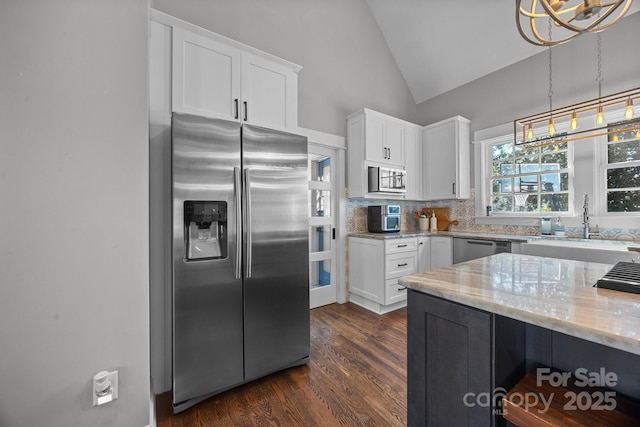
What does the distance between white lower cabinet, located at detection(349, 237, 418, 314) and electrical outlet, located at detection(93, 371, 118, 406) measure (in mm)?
2524

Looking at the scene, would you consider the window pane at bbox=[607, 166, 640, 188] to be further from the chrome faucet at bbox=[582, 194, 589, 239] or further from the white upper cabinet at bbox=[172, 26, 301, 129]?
the white upper cabinet at bbox=[172, 26, 301, 129]

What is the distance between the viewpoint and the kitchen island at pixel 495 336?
2.65ft

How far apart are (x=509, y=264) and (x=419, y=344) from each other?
73 centimetres

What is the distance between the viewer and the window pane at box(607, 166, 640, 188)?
2.73 meters

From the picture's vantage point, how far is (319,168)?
11.4ft

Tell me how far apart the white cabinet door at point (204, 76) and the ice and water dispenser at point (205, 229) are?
816 millimetres

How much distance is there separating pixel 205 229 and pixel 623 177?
162 inches

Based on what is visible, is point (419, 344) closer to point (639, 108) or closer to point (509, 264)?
point (509, 264)

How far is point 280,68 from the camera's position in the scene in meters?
2.44

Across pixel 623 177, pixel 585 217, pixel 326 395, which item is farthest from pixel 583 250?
pixel 326 395

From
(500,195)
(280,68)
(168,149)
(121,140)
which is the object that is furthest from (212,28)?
(500,195)

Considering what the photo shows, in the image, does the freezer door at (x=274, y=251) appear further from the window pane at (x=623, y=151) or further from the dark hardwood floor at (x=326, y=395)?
the window pane at (x=623, y=151)

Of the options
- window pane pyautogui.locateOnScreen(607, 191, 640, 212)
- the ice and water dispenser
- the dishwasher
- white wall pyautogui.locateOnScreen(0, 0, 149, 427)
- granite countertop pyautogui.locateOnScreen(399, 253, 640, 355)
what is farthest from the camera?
the dishwasher

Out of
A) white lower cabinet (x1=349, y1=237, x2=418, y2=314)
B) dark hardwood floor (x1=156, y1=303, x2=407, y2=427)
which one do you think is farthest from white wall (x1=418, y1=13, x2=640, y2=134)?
dark hardwood floor (x1=156, y1=303, x2=407, y2=427)
